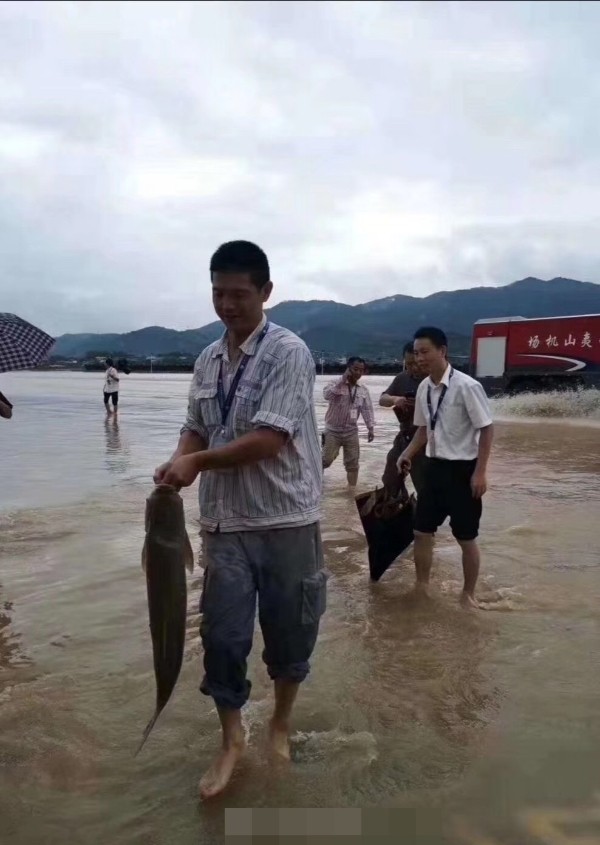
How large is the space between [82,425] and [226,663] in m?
19.2

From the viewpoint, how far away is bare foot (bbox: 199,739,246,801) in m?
3.07

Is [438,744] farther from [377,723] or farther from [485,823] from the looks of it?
[485,823]

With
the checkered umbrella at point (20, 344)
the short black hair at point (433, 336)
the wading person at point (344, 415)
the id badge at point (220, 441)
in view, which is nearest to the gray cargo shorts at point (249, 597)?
the id badge at point (220, 441)

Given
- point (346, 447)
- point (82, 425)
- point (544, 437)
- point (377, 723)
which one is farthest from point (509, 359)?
point (377, 723)

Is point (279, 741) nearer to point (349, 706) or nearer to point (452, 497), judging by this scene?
point (349, 706)

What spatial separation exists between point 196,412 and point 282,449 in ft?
1.59

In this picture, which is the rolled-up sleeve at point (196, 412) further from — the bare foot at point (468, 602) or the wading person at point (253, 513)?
the bare foot at point (468, 602)

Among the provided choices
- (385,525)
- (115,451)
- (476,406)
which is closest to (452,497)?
(476,406)

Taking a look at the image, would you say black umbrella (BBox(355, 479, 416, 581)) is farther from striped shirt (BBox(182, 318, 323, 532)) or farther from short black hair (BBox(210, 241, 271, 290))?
short black hair (BBox(210, 241, 271, 290))

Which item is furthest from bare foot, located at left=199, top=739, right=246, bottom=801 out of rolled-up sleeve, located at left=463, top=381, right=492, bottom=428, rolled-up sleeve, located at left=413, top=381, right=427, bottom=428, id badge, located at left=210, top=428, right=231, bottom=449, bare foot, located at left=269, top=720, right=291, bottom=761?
rolled-up sleeve, located at left=413, top=381, right=427, bottom=428

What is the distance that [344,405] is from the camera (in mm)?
10078

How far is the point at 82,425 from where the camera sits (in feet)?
70.0

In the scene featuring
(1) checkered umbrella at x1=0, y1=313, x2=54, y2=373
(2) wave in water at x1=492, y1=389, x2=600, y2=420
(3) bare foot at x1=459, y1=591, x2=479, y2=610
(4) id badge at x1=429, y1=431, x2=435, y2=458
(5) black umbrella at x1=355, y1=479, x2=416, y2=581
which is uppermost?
(1) checkered umbrella at x1=0, y1=313, x2=54, y2=373

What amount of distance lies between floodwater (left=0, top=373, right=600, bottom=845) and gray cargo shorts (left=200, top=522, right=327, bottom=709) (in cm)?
53
